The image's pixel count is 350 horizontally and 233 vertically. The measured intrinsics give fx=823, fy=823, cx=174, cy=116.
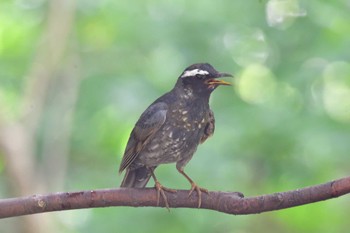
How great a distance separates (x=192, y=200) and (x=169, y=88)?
420cm

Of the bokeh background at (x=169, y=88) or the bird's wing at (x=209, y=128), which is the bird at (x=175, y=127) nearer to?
the bird's wing at (x=209, y=128)

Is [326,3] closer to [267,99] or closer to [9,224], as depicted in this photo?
[267,99]

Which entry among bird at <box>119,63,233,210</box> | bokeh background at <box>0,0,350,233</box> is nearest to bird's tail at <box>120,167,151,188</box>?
bird at <box>119,63,233,210</box>

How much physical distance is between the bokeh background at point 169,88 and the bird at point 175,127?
2253mm

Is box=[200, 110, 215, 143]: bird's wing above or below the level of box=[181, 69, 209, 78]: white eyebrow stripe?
below

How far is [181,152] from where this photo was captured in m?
5.43

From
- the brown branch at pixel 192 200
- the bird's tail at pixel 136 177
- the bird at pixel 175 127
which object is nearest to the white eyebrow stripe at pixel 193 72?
the bird at pixel 175 127

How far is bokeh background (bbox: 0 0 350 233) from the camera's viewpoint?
26.2 feet

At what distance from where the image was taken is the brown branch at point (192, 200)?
357cm

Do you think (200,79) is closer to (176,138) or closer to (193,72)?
(193,72)

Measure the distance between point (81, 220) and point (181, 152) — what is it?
3.43 m

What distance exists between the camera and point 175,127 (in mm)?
5480

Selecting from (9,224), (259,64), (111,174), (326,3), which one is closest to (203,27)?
(259,64)

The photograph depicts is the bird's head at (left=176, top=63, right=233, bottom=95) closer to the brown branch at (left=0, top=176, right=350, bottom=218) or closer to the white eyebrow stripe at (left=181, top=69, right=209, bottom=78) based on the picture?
the white eyebrow stripe at (left=181, top=69, right=209, bottom=78)
